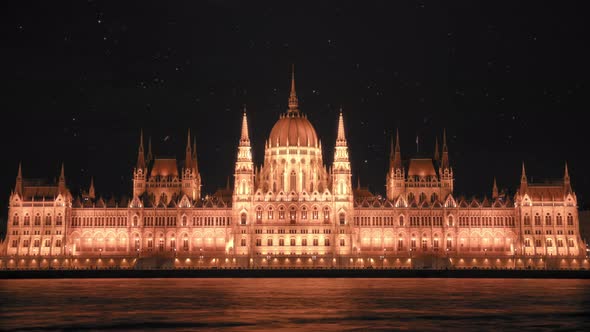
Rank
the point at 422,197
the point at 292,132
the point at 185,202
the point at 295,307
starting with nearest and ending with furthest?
the point at 295,307 < the point at 185,202 < the point at 292,132 < the point at 422,197

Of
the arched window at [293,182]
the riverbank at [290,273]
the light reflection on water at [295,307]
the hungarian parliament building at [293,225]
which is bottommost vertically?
the light reflection on water at [295,307]

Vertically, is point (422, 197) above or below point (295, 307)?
above

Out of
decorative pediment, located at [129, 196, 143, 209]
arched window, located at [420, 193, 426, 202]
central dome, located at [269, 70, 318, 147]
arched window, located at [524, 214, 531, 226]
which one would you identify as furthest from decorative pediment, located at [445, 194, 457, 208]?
decorative pediment, located at [129, 196, 143, 209]

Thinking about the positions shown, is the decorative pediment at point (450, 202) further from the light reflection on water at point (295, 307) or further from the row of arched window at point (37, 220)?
the row of arched window at point (37, 220)

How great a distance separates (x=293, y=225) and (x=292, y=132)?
19.5 meters

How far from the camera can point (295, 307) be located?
92.4 m

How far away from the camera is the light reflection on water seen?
7888 centimetres

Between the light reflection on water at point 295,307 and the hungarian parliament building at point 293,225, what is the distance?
4818 centimetres

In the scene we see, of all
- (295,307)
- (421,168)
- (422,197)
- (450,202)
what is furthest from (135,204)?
(295,307)

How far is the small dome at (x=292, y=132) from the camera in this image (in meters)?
191

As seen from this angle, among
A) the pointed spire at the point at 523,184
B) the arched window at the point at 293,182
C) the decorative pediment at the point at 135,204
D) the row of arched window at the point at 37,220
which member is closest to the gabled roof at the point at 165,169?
the decorative pediment at the point at 135,204

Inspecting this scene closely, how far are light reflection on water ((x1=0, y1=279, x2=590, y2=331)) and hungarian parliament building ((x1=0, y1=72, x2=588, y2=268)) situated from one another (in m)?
48.2

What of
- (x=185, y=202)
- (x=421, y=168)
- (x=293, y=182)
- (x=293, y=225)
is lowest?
(x=293, y=225)

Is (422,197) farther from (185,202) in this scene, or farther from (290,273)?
(290,273)
